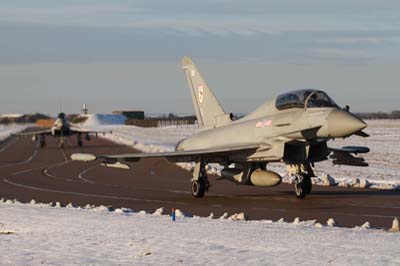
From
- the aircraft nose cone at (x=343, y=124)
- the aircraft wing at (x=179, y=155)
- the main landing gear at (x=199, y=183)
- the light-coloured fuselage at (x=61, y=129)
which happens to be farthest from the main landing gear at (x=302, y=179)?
the light-coloured fuselage at (x=61, y=129)

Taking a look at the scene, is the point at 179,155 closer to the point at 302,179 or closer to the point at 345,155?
the point at 302,179

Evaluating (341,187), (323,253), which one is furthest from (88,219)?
(341,187)

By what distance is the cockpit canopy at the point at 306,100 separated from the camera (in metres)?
21.0

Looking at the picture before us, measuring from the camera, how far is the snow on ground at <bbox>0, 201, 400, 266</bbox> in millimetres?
11172

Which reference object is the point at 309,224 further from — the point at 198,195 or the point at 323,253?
the point at 198,195

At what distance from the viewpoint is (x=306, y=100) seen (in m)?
21.2

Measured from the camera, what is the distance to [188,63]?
27.4 metres

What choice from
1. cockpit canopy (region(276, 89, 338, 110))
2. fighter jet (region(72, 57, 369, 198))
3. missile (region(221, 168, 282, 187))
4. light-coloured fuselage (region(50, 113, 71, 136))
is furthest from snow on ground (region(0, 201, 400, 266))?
light-coloured fuselage (region(50, 113, 71, 136))

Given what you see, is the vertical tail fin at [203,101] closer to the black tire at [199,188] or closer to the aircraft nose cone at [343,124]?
the black tire at [199,188]

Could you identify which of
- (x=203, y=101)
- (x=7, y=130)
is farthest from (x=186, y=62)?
(x=7, y=130)

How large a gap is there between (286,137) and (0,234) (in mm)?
9411

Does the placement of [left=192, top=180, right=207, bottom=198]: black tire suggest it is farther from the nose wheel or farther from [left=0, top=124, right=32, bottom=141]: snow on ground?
[left=0, top=124, right=32, bottom=141]: snow on ground

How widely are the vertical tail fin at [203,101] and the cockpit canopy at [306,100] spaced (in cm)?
360

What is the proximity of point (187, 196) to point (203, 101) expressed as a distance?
3998 mm
